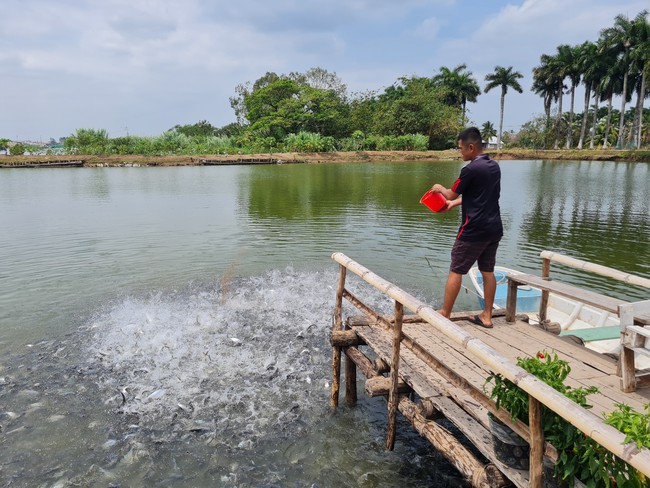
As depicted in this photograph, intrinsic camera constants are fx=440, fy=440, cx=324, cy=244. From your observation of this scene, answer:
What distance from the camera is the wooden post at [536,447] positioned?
9.35ft

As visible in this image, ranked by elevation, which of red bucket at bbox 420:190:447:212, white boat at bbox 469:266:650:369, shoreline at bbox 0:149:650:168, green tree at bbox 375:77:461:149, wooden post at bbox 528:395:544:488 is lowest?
white boat at bbox 469:266:650:369

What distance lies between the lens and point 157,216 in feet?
67.6

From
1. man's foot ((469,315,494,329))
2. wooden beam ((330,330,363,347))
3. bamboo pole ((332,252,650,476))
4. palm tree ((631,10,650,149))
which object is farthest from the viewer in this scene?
palm tree ((631,10,650,149))

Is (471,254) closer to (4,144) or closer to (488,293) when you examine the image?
(488,293)

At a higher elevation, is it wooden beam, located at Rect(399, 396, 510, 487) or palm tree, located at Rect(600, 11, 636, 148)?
palm tree, located at Rect(600, 11, 636, 148)

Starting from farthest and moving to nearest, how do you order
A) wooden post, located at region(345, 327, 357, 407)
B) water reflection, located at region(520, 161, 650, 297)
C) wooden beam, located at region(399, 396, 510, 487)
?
water reflection, located at region(520, 161, 650, 297), wooden post, located at region(345, 327, 357, 407), wooden beam, located at region(399, 396, 510, 487)

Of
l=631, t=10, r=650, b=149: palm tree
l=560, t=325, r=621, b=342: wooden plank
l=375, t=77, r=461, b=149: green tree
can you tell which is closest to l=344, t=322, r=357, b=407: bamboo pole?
l=560, t=325, r=621, b=342: wooden plank

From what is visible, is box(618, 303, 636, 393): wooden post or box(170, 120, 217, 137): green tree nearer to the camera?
box(618, 303, 636, 393): wooden post

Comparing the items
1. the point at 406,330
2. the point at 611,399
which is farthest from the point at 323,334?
the point at 611,399

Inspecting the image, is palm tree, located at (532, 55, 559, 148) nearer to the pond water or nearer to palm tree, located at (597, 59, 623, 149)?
palm tree, located at (597, 59, 623, 149)

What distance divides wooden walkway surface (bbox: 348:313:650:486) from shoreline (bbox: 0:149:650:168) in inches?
2225

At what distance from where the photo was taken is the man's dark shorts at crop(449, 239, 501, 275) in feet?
17.7

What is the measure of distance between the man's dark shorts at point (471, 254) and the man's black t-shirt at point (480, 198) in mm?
77

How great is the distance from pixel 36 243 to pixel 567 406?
1691 centimetres
